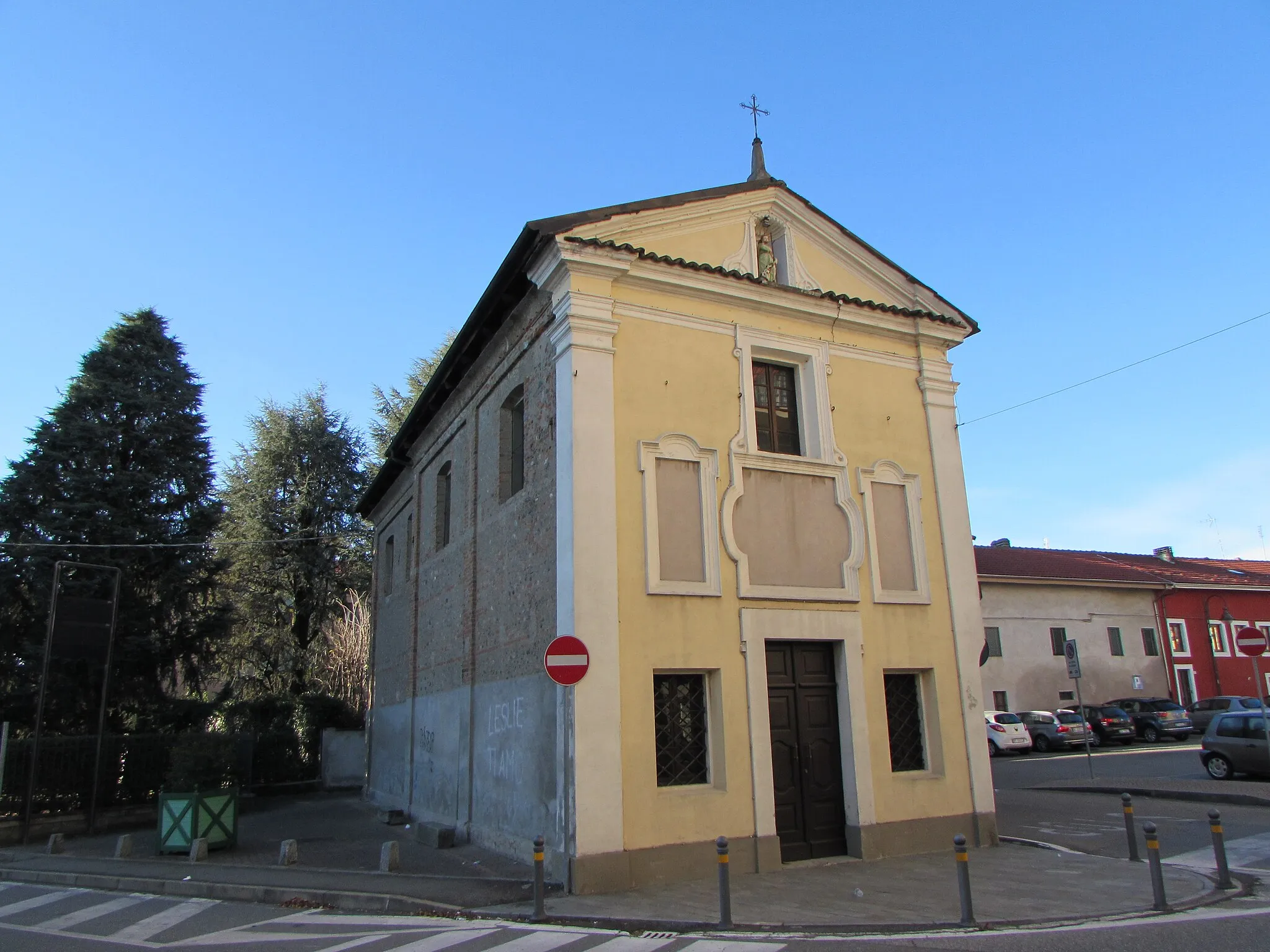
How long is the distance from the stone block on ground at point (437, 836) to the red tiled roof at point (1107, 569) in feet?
81.3

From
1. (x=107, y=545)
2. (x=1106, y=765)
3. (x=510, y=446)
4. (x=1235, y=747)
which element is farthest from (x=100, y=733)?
(x=1106, y=765)

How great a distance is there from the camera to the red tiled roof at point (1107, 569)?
A: 3469 cm

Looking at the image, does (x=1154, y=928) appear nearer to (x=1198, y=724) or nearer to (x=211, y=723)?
(x=211, y=723)

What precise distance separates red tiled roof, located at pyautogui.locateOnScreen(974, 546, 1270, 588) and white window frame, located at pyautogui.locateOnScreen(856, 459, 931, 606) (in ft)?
71.4

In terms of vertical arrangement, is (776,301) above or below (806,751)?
above

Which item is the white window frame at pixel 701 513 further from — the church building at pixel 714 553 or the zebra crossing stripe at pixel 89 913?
the zebra crossing stripe at pixel 89 913

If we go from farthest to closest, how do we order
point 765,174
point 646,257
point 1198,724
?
point 1198,724, point 765,174, point 646,257

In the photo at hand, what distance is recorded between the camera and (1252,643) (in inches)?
547

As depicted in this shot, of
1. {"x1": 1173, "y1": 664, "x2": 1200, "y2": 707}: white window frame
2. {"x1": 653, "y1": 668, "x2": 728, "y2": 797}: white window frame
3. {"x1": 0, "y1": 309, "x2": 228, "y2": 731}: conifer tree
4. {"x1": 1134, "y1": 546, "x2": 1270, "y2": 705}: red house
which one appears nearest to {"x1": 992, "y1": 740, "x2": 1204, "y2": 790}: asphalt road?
{"x1": 1173, "y1": 664, "x2": 1200, "y2": 707}: white window frame

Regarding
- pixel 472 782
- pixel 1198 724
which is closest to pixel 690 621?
pixel 472 782

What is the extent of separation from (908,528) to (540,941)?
25.6 ft

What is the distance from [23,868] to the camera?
1280 centimetres

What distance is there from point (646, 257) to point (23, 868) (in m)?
12.6

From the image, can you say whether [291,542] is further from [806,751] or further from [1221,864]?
[1221,864]
